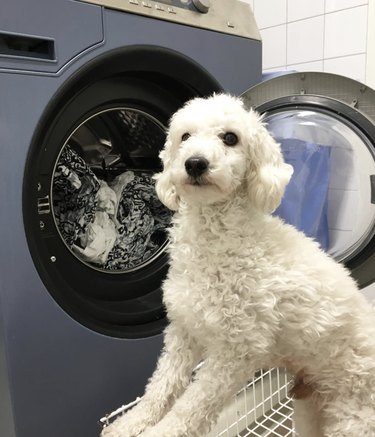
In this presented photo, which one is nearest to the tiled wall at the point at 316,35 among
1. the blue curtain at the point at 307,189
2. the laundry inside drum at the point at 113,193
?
the blue curtain at the point at 307,189

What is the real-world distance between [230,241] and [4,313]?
1.52ft

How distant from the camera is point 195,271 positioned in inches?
33.5

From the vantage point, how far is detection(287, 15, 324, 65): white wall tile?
1.67 metres

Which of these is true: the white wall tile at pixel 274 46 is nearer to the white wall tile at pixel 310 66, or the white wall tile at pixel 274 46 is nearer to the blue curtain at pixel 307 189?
the white wall tile at pixel 310 66

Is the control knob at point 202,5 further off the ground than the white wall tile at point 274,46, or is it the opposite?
the white wall tile at point 274,46

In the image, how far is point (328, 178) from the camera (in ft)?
4.11

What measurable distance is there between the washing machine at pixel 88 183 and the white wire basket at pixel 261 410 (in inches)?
14.0

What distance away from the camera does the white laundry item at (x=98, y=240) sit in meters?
1.20

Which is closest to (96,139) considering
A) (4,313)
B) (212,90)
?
(212,90)

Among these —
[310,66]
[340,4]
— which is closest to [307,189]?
[310,66]

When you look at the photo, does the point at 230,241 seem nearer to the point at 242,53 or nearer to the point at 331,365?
the point at 331,365

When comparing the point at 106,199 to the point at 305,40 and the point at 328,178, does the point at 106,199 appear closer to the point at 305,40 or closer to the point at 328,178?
the point at 328,178

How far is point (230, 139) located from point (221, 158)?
72mm

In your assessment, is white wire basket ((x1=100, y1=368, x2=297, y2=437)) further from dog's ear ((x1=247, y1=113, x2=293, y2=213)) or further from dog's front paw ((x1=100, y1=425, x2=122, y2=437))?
dog's ear ((x1=247, y1=113, x2=293, y2=213))
